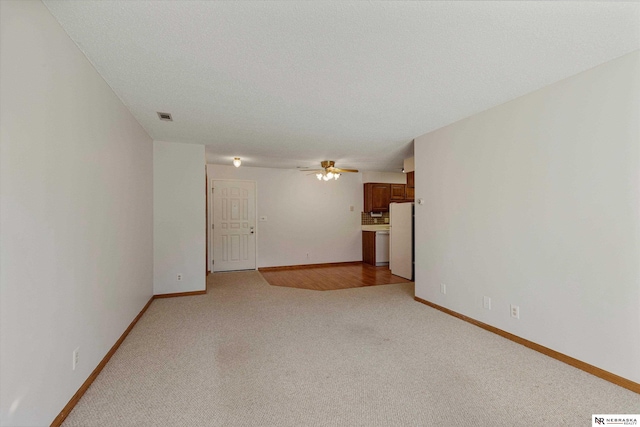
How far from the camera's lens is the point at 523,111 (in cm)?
281

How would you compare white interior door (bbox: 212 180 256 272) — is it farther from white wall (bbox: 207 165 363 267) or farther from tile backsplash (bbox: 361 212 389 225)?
tile backsplash (bbox: 361 212 389 225)

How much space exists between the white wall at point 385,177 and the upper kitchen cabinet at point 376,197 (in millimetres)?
184

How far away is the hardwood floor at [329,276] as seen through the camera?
543 centimetres

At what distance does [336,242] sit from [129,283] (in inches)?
200

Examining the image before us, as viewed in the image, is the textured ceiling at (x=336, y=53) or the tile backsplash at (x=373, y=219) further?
the tile backsplash at (x=373, y=219)

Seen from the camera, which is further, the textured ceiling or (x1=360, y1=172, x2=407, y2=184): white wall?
(x1=360, y1=172, x2=407, y2=184): white wall

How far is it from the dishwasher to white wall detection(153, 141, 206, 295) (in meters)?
4.17

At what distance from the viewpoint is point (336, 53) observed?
2.04 metres

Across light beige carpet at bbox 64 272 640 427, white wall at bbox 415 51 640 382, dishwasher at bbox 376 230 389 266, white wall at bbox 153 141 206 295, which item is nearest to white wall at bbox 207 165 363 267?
dishwasher at bbox 376 230 389 266

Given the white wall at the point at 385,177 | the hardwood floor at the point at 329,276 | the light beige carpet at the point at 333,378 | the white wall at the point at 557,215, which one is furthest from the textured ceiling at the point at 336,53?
the white wall at the point at 385,177

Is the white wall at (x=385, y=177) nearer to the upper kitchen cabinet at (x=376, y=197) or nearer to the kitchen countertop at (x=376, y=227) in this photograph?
the upper kitchen cabinet at (x=376, y=197)

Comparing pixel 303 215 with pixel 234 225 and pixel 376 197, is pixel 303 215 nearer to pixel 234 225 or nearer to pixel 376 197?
pixel 234 225

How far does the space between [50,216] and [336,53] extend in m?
2.04

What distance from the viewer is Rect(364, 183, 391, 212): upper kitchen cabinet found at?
24.8ft
